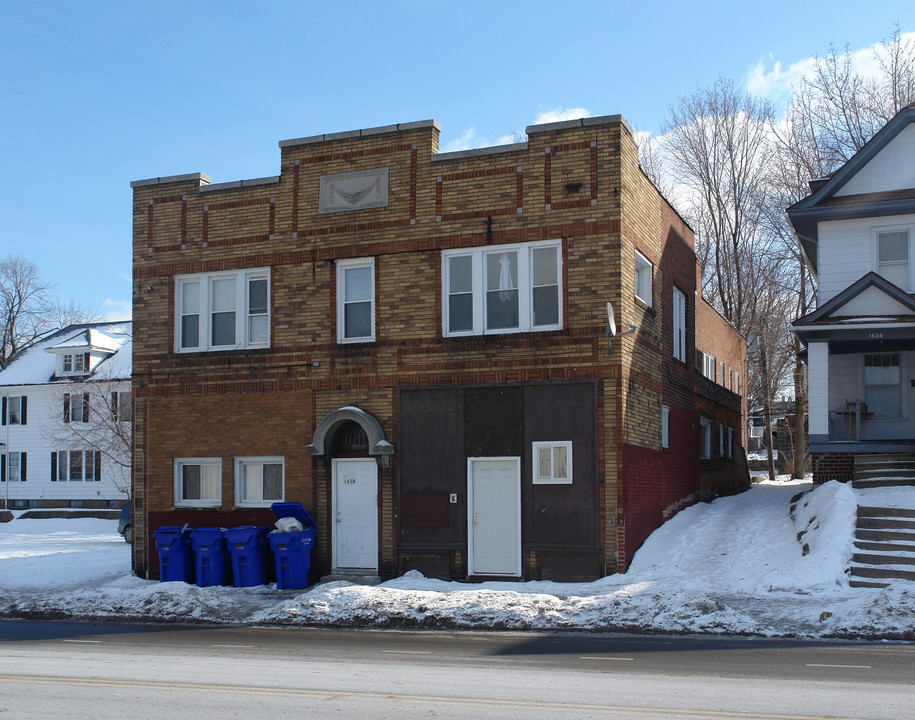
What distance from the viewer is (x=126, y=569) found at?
2014cm

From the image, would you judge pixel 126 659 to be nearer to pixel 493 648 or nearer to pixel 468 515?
pixel 493 648

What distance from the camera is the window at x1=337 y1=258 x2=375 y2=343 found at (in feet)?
60.8

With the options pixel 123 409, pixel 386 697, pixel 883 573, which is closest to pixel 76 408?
pixel 123 409

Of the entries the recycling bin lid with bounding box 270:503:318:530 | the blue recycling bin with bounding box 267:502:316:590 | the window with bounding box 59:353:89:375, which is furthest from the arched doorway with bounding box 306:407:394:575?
the window with bounding box 59:353:89:375

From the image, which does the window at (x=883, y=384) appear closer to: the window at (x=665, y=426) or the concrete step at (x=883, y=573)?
the window at (x=665, y=426)

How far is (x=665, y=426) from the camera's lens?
2052 cm

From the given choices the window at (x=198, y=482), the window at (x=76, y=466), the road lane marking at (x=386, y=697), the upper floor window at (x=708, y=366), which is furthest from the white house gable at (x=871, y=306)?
the window at (x=76, y=466)

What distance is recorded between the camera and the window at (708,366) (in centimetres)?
2564

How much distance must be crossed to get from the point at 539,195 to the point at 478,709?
11.2 m

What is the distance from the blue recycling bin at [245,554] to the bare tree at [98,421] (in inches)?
823

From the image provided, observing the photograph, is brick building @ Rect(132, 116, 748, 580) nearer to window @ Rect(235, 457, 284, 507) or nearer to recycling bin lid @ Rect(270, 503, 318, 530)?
window @ Rect(235, 457, 284, 507)

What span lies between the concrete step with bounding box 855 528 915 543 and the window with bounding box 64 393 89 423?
1372 inches

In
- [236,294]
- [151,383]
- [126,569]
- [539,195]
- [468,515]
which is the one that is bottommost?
[126,569]

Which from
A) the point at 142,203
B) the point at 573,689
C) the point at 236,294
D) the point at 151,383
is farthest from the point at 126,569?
the point at 573,689
